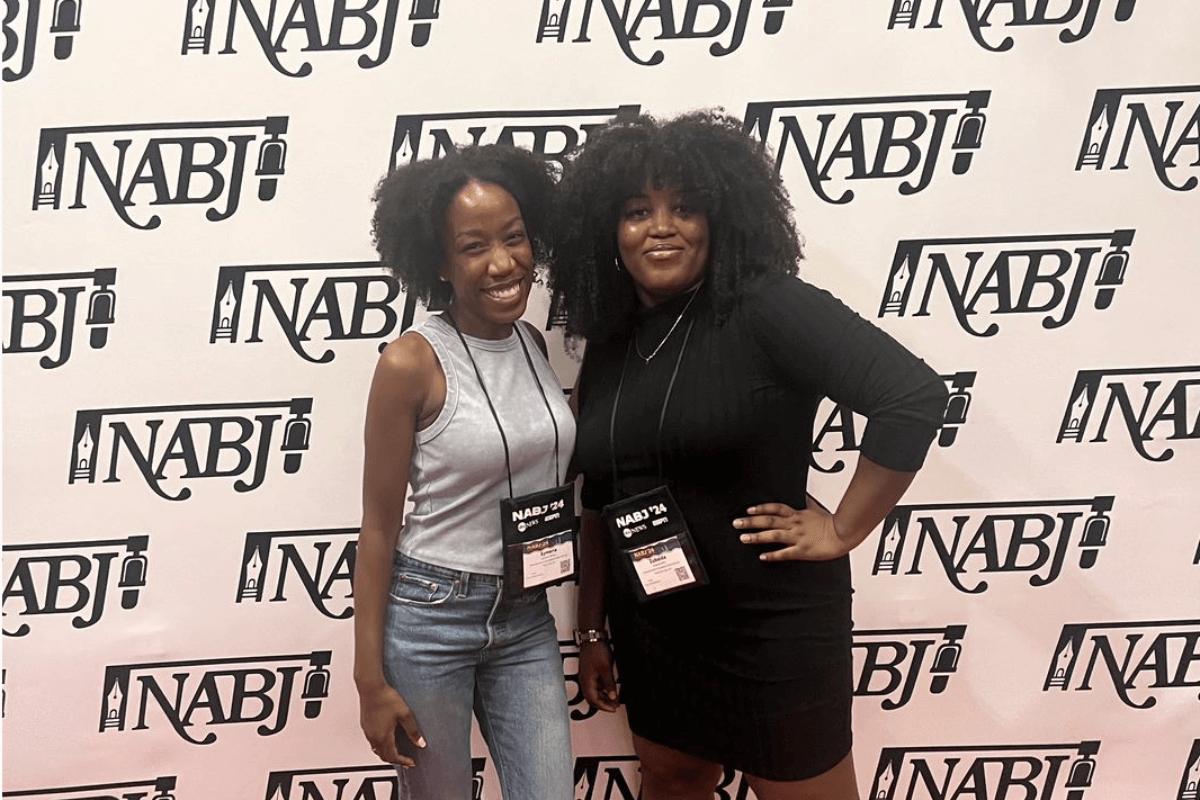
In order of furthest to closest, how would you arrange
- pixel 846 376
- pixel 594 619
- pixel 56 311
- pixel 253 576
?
pixel 253 576, pixel 56 311, pixel 594 619, pixel 846 376

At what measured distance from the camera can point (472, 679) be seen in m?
1.34

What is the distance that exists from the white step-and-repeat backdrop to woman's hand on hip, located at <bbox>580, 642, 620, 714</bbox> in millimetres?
242

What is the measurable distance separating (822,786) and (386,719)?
73 centimetres

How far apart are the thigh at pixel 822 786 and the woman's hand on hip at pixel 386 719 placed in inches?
23.6

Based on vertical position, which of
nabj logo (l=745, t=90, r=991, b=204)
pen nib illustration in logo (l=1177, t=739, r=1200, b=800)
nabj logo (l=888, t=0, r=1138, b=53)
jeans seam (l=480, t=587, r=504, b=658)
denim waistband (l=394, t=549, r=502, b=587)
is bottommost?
pen nib illustration in logo (l=1177, t=739, r=1200, b=800)

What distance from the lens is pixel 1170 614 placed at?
6.01 feet

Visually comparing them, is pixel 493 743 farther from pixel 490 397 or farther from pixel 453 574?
pixel 490 397

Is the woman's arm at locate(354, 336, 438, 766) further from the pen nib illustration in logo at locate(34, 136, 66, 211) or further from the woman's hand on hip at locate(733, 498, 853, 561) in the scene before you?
the pen nib illustration in logo at locate(34, 136, 66, 211)

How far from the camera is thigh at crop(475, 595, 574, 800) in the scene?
53.6 inches

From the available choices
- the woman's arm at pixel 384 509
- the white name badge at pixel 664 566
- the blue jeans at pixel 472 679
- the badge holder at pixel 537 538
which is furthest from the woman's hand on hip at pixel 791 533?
the woman's arm at pixel 384 509

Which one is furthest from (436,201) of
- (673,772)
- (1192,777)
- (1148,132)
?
(1192,777)

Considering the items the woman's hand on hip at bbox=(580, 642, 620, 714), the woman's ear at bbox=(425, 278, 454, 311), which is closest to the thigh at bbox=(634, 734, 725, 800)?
the woman's hand on hip at bbox=(580, 642, 620, 714)

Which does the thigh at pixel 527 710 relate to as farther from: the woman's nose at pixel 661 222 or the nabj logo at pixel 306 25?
the nabj logo at pixel 306 25

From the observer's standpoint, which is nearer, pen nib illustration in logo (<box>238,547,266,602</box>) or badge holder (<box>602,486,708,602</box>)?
badge holder (<box>602,486,708,602</box>)
